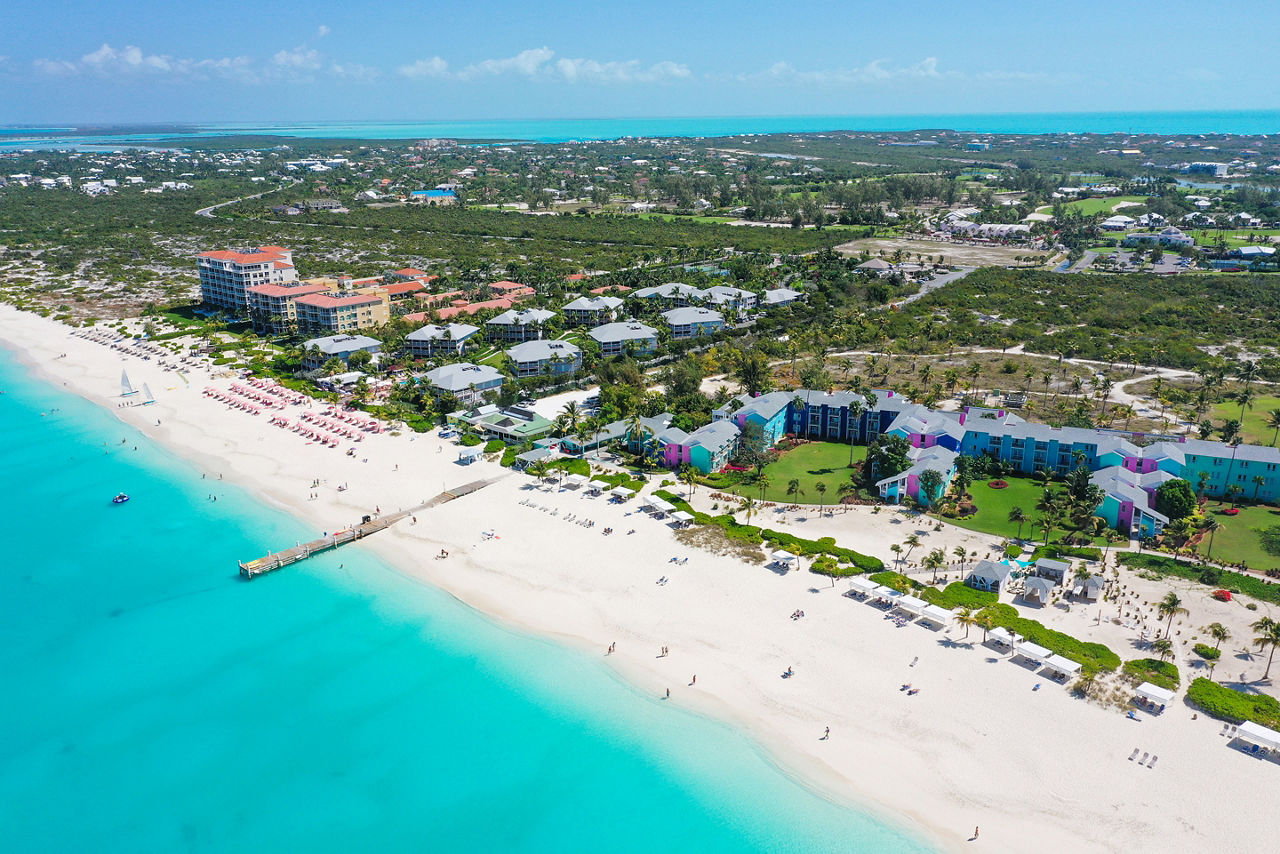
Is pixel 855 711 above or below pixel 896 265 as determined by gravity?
below

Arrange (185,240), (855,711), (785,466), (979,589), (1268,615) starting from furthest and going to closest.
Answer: (185,240) → (785,466) → (979,589) → (1268,615) → (855,711)

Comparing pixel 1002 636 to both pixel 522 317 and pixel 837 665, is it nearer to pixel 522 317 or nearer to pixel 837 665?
pixel 837 665

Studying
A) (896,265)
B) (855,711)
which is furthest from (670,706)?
(896,265)

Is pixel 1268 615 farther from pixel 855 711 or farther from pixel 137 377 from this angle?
pixel 137 377

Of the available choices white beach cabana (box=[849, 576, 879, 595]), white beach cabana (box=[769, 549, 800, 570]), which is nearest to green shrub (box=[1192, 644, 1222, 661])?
white beach cabana (box=[849, 576, 879, 595])

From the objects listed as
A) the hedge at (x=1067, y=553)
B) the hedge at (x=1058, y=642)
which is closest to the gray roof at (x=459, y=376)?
the hedge at (x=1058, y=642)

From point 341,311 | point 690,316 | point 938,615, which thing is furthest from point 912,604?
point 341,311

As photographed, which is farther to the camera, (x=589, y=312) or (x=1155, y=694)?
(x=589, y=312)
